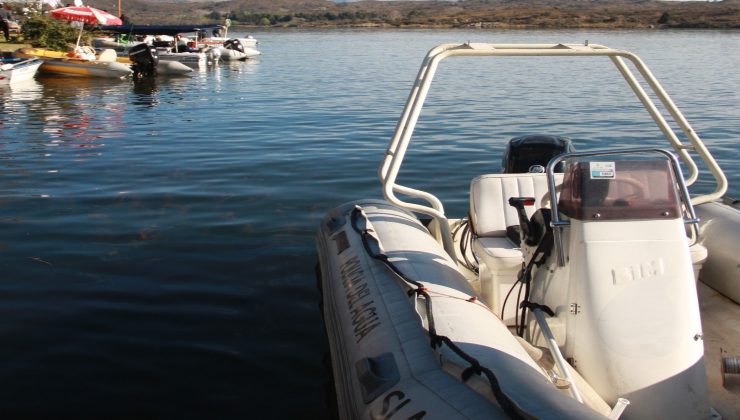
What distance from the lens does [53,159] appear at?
1119 centimetres

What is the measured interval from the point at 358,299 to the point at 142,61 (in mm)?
24103

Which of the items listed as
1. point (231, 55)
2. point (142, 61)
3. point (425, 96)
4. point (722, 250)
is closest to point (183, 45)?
point (231, 55)

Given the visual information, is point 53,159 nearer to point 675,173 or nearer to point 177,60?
point 675,173

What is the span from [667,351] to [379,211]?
234cm

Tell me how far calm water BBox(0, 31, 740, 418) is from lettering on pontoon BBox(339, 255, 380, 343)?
697 mm

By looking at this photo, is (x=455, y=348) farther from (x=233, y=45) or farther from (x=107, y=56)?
(x=233, y=45)

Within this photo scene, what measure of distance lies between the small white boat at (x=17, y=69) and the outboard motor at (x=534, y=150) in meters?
18.6

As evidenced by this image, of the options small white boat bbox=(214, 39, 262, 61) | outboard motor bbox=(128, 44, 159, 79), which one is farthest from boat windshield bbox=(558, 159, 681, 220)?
small white boat bbox=(214, 39, 262, 61)

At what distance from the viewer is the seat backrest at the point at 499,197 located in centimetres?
469

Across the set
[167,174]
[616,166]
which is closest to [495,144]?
[167,174]

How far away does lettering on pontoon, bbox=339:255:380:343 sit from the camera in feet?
11.8

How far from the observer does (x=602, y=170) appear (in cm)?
325

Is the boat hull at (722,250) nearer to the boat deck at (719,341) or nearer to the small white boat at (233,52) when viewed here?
the boat deck at (719,341)

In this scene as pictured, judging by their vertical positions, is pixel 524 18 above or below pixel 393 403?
above
